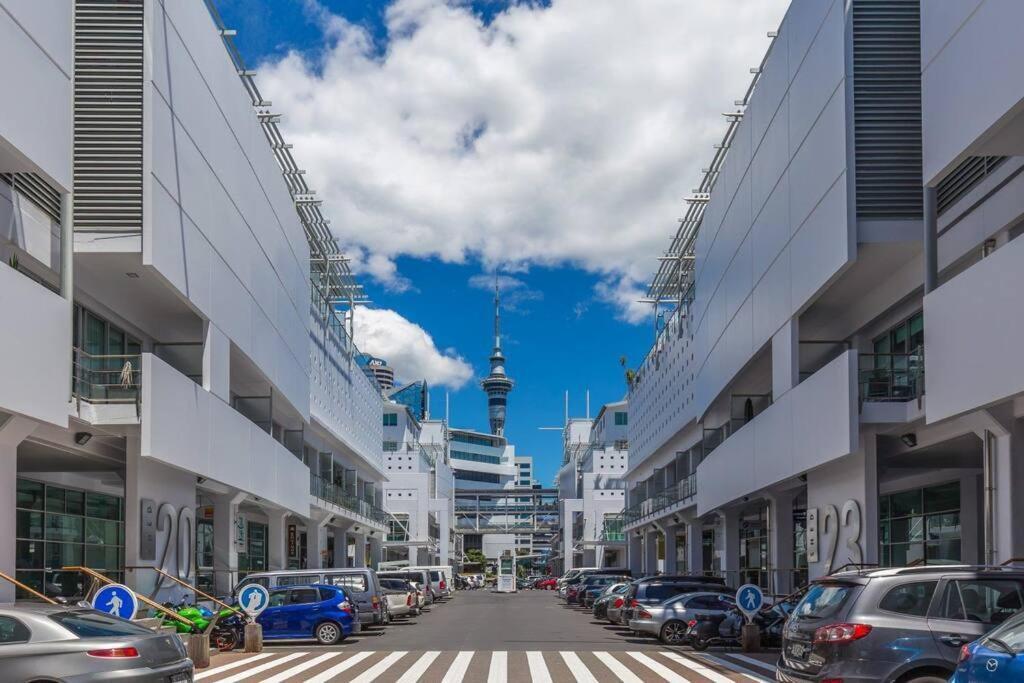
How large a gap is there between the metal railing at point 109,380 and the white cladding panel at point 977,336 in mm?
14980

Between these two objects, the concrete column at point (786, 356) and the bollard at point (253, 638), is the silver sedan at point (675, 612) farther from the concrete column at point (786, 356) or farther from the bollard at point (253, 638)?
the bollard at point (253, 638)

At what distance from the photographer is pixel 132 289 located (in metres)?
26.4

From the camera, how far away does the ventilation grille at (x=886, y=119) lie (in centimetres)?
2309

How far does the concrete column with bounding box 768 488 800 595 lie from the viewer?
111 feet

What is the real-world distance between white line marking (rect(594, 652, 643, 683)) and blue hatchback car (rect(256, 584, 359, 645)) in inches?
252

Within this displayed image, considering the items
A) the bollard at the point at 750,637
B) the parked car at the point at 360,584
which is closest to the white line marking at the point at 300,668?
the parked car at the point at 360,584

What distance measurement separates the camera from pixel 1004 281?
16.8 metres

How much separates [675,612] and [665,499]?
103 ft

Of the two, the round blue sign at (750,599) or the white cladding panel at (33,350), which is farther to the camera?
the round blue sign at (750,599)

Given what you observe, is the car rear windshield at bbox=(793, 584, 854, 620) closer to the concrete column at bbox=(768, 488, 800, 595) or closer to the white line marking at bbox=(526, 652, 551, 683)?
the white line marking at bbox=(526, 652, 551, 683)

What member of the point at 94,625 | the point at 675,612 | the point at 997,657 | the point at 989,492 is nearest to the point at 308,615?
the point at 675,612

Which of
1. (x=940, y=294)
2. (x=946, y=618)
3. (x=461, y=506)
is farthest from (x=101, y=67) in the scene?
(x=461, y=506)

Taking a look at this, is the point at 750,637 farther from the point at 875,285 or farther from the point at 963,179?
the point at 963,179

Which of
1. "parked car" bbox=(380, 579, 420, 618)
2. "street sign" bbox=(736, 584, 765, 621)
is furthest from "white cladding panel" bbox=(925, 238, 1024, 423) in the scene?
"parked car" bbox=(380, 579, 420, 618)
